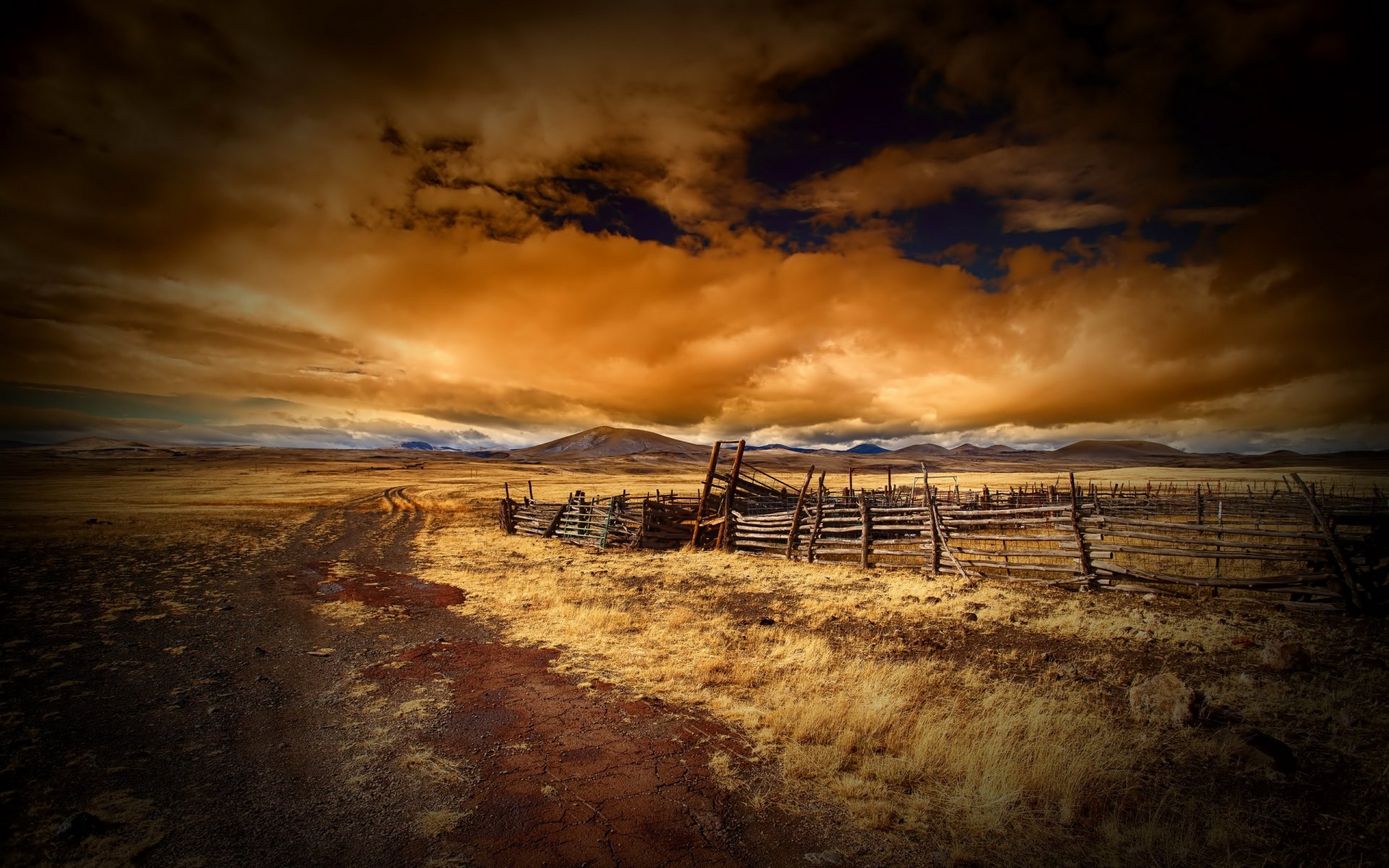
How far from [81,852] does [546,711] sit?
3.67 m

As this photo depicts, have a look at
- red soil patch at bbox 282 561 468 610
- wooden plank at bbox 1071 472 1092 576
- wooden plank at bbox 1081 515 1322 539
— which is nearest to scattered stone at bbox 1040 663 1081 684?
wooden plank at bbox 1081 515 1322 539

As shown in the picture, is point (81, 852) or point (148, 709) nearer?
point (81, 852)

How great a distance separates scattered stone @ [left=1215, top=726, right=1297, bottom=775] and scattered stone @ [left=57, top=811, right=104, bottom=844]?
9.78 metres

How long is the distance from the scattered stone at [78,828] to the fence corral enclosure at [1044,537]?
13218mm

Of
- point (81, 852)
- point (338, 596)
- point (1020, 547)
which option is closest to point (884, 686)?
point (81, 852)

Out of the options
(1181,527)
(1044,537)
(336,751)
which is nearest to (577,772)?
(336,751)

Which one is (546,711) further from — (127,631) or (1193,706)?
(127,631)

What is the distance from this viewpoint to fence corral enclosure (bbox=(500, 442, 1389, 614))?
Result: 918cm

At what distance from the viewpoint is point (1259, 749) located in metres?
4.99

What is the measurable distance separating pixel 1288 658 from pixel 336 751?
11553mm

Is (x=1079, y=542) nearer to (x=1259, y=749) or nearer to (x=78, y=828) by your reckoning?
(x=1259, y=749)

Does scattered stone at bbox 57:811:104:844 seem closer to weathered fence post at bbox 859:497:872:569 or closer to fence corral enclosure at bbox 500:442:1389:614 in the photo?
fence corral enclosure at bbox 500:442:1389:614

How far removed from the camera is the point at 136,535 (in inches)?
795

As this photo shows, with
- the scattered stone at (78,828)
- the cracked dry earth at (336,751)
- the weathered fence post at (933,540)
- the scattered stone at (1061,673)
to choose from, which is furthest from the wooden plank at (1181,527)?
the scattered stone at (78,828)
